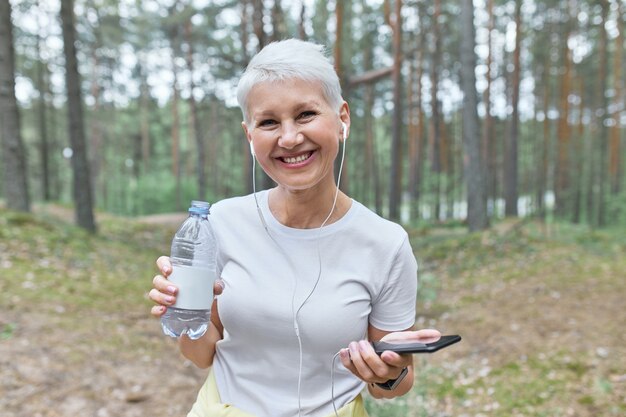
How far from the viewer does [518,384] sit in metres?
4.91

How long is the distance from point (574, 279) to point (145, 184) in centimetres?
2783

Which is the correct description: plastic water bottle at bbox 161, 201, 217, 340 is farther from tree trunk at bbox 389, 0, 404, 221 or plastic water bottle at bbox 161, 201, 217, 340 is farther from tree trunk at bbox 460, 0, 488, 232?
tree trunk at bbox 389, 0, 404, 221

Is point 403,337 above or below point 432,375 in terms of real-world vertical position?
above

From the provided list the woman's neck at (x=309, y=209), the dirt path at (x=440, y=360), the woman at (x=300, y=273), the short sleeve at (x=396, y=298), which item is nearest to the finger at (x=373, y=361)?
the woman at (x=300, y=273)

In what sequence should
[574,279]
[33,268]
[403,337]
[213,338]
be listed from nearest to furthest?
1. [403,337]
2. [213,338]
3. [33,268]
4. [574,279]

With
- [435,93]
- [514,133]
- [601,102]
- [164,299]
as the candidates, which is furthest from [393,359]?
[601,102]

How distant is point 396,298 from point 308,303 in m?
0.30

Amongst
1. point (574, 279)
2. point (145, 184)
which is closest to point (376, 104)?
point (145, 184)

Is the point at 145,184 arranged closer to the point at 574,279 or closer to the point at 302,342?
the point at 574,279

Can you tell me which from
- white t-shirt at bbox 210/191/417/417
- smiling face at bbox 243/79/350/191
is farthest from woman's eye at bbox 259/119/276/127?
white t-shirt at bbox 210/191/417/417

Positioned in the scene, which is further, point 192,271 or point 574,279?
point 574,279

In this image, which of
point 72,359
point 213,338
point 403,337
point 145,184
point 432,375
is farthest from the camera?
point 145,184

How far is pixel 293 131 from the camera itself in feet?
5.12

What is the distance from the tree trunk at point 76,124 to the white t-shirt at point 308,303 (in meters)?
11.2
